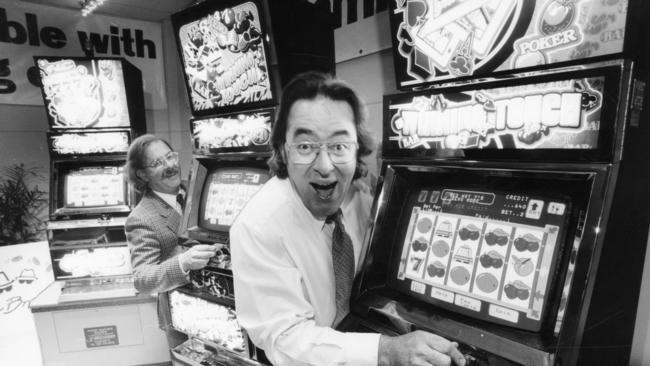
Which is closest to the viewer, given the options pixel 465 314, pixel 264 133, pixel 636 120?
pixel 636 120

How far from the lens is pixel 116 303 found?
326 centimetres

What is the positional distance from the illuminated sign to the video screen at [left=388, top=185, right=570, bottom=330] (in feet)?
0.71

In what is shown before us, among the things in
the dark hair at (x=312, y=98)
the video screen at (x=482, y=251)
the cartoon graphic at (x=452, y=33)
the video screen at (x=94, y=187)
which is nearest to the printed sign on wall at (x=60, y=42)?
the video screen at (x=94, y=187)

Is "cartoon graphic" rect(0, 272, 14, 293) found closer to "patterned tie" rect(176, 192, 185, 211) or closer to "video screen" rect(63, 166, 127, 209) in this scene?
"video screen" rect(63, 166, 127, 209)

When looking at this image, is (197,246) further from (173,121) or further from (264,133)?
(173,121)

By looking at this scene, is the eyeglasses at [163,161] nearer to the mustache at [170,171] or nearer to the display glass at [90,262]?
the mustache at [170,171]

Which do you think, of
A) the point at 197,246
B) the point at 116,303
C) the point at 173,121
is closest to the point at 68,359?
the point at 116,303

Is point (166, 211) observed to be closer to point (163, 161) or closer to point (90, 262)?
point (163, 161)

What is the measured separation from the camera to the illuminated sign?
40.4 inches

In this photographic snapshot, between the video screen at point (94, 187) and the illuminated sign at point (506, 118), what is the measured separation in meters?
3.21

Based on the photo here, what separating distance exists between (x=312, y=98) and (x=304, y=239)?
60 centimetres

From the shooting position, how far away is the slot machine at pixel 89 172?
3447mm

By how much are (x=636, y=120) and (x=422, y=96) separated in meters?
0.62

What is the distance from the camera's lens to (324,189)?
156 centimetres
